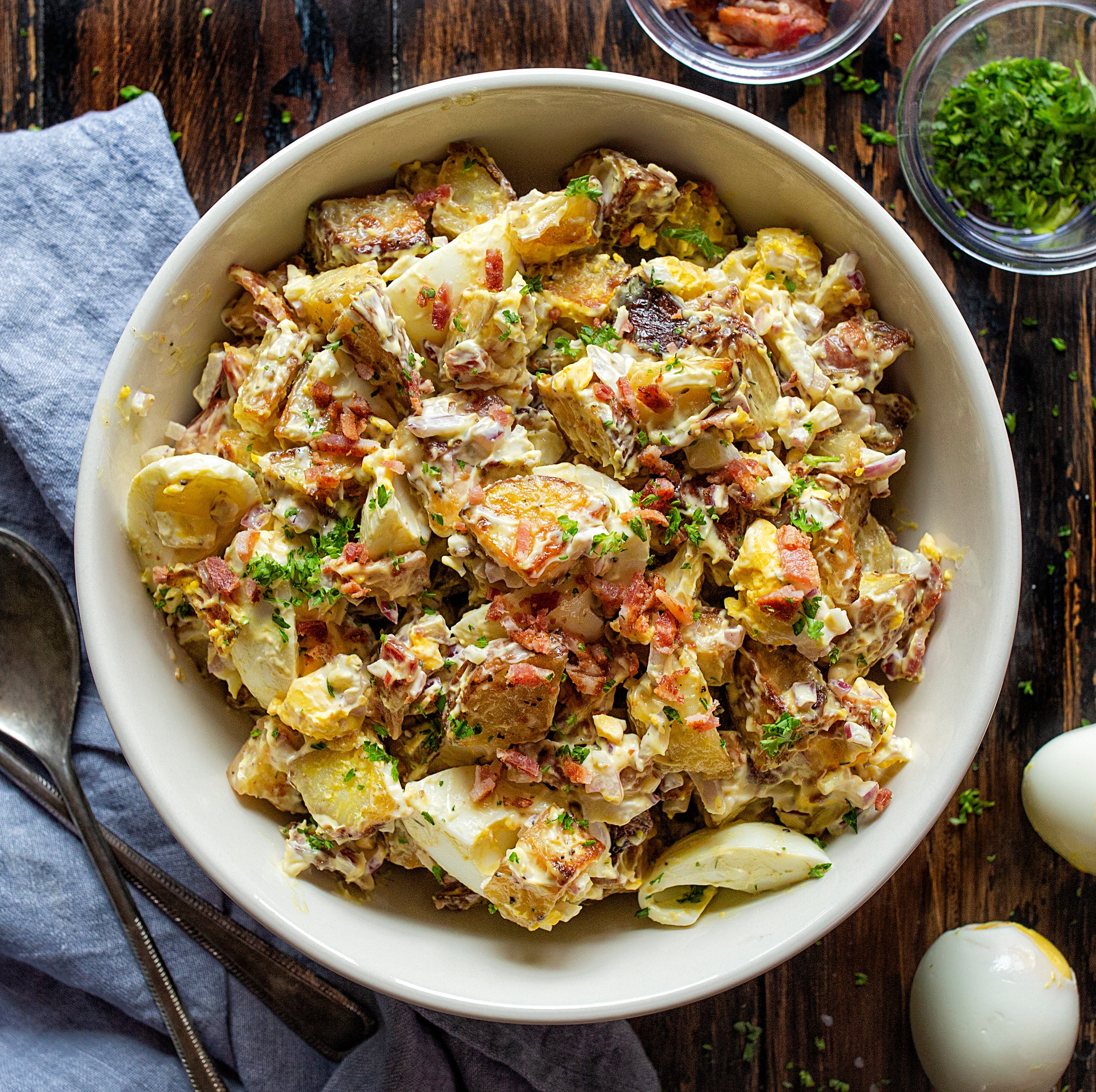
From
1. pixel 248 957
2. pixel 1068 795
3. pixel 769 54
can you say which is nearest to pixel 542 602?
pixel 248 957

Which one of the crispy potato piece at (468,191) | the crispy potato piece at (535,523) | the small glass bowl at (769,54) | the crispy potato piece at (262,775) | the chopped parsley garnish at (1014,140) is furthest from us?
the chopped parsley garnish at (1014,140)

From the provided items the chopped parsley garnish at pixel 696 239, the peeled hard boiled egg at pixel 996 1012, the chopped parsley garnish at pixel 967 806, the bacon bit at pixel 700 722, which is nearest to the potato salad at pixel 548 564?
the bacon bit at pixel 700 722

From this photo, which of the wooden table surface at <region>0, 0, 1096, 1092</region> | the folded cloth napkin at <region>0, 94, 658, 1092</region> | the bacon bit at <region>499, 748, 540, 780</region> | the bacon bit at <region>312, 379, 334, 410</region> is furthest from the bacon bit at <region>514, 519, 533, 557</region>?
the wooden table surface at <region>0, 0, 1096, 1092</region>

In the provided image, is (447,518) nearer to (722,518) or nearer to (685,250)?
(722,518)

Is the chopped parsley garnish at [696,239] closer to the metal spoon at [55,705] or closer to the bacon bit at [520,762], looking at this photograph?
the bacon bit at [520,762]

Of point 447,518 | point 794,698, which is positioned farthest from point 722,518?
point 447,518

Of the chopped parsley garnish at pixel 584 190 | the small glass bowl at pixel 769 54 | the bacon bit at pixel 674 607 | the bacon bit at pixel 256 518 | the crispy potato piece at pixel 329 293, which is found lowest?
the bacon bit at pixel 674 607
